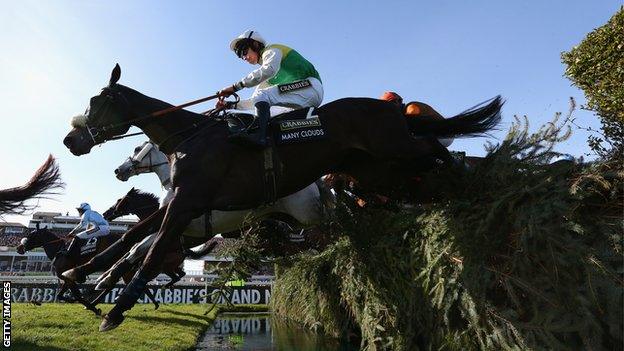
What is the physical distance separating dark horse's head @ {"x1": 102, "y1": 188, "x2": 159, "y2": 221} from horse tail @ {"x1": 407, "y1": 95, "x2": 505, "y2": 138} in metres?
8.33

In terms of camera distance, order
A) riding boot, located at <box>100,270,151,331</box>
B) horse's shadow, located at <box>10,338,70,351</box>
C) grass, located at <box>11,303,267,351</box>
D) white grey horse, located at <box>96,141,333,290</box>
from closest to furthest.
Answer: riding boot, located at <box>100,270,151,331</box> → white grey horse, located at <box>96,141,333,290</box> → horse's shadow, located at <box>10,338,70,351</box> → grass, located at <box>11,303,267,351</box>

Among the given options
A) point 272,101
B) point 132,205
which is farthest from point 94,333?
point 272,101

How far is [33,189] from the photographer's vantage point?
7.52m

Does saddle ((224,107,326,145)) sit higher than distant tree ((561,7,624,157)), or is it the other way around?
distant tree ((561,7,624,157))

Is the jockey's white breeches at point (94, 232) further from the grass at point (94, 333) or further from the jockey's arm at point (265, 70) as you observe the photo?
the jockey's arm at point (265, 70)

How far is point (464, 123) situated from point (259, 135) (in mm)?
2128

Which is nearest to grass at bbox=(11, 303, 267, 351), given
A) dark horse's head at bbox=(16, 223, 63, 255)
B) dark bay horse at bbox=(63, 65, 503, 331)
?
dark bay horse at bbox=(63, 65, 503, 331)

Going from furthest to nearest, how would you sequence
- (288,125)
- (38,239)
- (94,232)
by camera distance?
(38,239), (94,232), (288,125)

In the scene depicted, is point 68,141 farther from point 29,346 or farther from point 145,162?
point 145,162

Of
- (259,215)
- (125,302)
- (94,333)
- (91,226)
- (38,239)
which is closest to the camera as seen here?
(125,302)

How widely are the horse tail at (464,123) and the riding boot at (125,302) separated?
2950 millimetres

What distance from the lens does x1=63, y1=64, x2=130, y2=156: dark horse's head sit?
437 cm

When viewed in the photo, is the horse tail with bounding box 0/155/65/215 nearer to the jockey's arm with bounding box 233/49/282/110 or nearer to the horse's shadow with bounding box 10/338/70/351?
the horse's shadow with bounding box 10/338/70/351

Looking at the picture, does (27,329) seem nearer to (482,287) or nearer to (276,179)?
(276,179)
